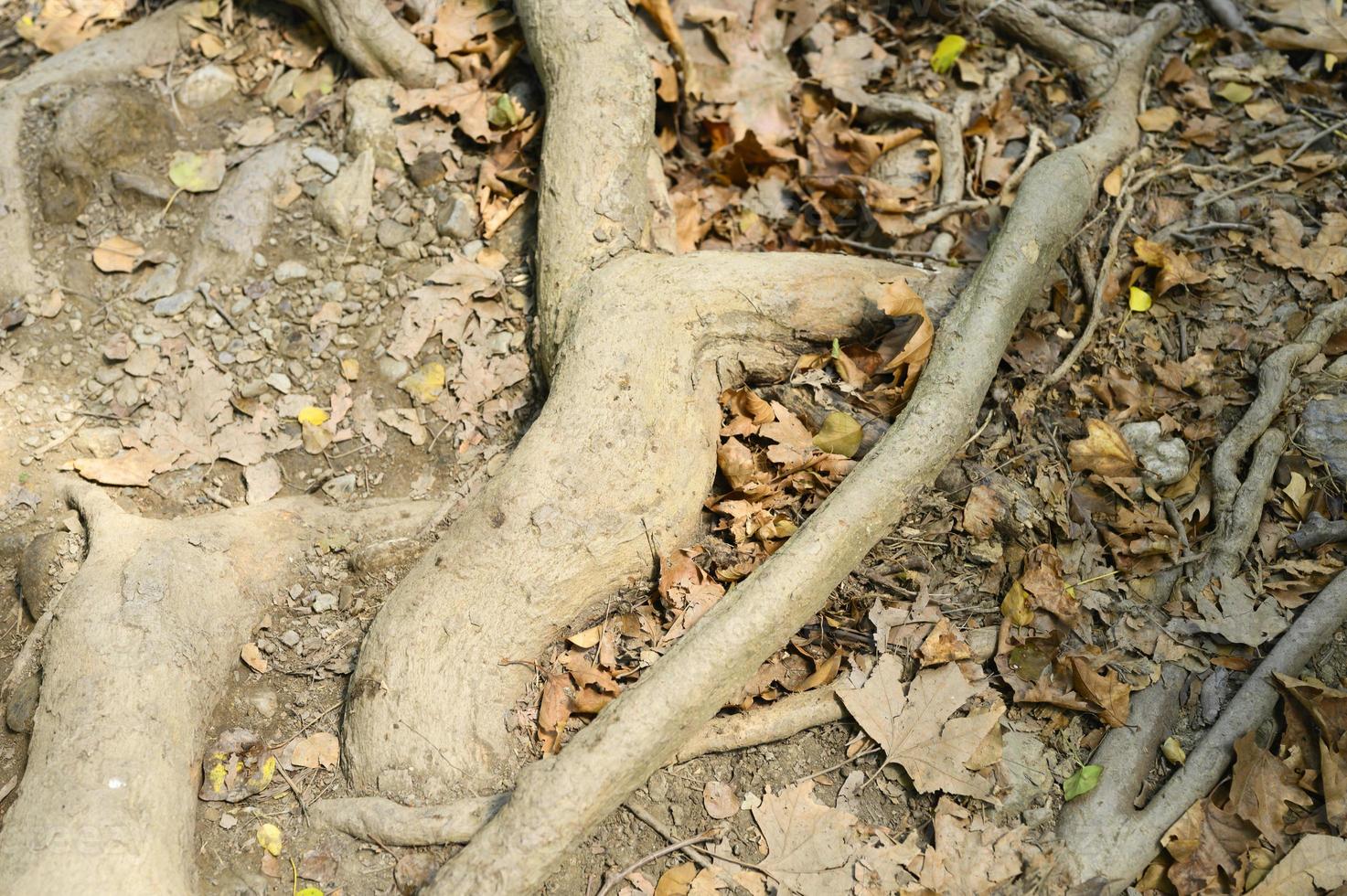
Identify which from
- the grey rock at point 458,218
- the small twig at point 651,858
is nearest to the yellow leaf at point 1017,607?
the small twig at point 651,858

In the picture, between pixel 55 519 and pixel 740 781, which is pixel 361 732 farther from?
pixel 55 519

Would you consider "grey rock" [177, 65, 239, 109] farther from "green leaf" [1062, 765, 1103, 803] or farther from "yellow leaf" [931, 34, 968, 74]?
"green leaf" [1062, 765, 1103, 803]

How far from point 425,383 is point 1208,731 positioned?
3.05m

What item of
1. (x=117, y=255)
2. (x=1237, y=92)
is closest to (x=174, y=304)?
(x=117, y=255)

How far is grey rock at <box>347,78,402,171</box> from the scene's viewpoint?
4289 millimetres

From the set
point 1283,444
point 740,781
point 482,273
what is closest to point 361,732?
point 740,781

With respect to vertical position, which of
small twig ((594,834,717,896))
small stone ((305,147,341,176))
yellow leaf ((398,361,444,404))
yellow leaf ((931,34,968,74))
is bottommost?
small twig ((594,834,717,896))

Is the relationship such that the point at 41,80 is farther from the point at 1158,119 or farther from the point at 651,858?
the point at 1158,119

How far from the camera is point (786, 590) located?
9.55ft

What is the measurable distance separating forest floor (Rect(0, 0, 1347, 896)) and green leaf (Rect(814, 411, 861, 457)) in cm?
→ 1

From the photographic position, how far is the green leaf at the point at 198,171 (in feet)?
14.2

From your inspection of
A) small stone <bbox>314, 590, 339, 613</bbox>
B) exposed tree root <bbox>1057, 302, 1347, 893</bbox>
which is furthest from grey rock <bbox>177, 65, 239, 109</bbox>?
exposed tree root <bbox>1057, 302, 1347, 893</bbox>

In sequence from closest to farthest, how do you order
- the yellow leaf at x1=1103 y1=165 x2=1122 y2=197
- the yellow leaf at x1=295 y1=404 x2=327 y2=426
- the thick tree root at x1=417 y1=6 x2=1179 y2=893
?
the thick tree root at x1=417 y1=6 x2=1179 y2=893
the yellow leaf at x1=295 y1=404 x2=327 y2=426
the yellow leaf at x1=1103 y1=165 x2=1122 y2=197

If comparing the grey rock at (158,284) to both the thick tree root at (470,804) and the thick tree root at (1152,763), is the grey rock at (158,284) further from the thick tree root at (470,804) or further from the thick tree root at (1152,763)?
the thick tree root at (1152,763)
